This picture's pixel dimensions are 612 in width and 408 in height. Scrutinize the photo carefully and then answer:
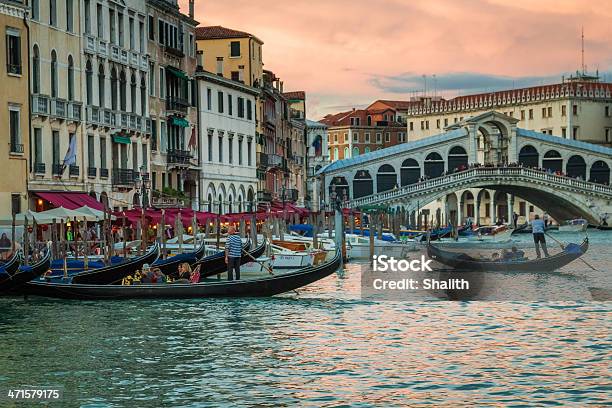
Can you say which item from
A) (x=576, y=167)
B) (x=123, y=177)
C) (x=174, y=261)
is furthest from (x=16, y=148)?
(x=576, y=167)

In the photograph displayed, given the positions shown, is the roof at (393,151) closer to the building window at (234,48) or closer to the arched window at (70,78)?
the building window at (234,48)

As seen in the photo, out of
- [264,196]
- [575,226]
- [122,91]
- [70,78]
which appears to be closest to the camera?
[70,78]

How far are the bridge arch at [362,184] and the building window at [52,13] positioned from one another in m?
34.2

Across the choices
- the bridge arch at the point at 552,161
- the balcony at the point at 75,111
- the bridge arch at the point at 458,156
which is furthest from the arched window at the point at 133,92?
the bridge arch at the point at 552,161

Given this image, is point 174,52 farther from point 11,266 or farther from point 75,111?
point 11,266

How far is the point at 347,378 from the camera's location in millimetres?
12758

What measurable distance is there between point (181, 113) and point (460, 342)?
21190 mm

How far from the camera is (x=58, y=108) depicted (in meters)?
27.2

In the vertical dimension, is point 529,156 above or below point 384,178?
above

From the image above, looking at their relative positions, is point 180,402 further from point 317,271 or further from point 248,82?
point 248,82

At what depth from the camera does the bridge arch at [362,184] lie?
6062 cm

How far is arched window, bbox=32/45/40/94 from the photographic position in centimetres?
2622

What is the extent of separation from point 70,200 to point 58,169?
74 centimetres

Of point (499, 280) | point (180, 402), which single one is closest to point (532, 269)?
point (499, 280)
